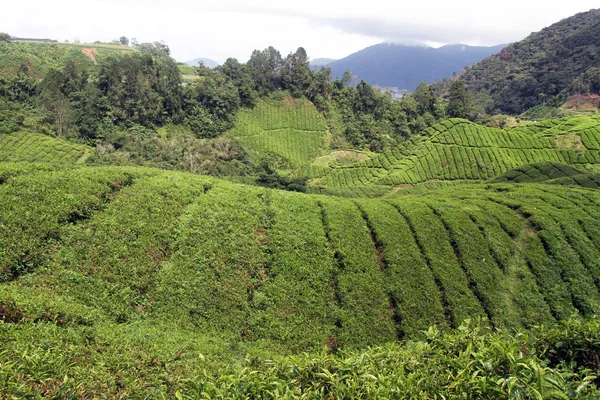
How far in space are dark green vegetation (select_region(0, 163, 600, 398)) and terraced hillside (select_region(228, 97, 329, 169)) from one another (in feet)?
129

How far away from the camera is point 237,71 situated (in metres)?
64.0

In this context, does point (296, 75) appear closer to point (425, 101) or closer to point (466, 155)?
point (425, 101)

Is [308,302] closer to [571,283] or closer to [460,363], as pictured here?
[460,363]

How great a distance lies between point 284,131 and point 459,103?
31.9 metres

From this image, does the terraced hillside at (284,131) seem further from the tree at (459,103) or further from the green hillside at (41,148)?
the tree at (459,103)

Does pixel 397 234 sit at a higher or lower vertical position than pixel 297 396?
lower

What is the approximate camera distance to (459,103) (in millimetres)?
61281

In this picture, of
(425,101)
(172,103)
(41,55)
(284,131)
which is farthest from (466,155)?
(41,55)

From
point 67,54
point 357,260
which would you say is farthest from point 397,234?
point 67,54

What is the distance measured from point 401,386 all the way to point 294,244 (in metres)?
7.87

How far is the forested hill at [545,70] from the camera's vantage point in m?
82.7

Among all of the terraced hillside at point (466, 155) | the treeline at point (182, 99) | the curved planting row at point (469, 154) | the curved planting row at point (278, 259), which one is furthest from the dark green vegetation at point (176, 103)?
the curved planting row at point (278, 259)

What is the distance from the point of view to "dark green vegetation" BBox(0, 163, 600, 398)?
4.68 m

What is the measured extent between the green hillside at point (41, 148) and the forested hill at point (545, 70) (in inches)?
3748
